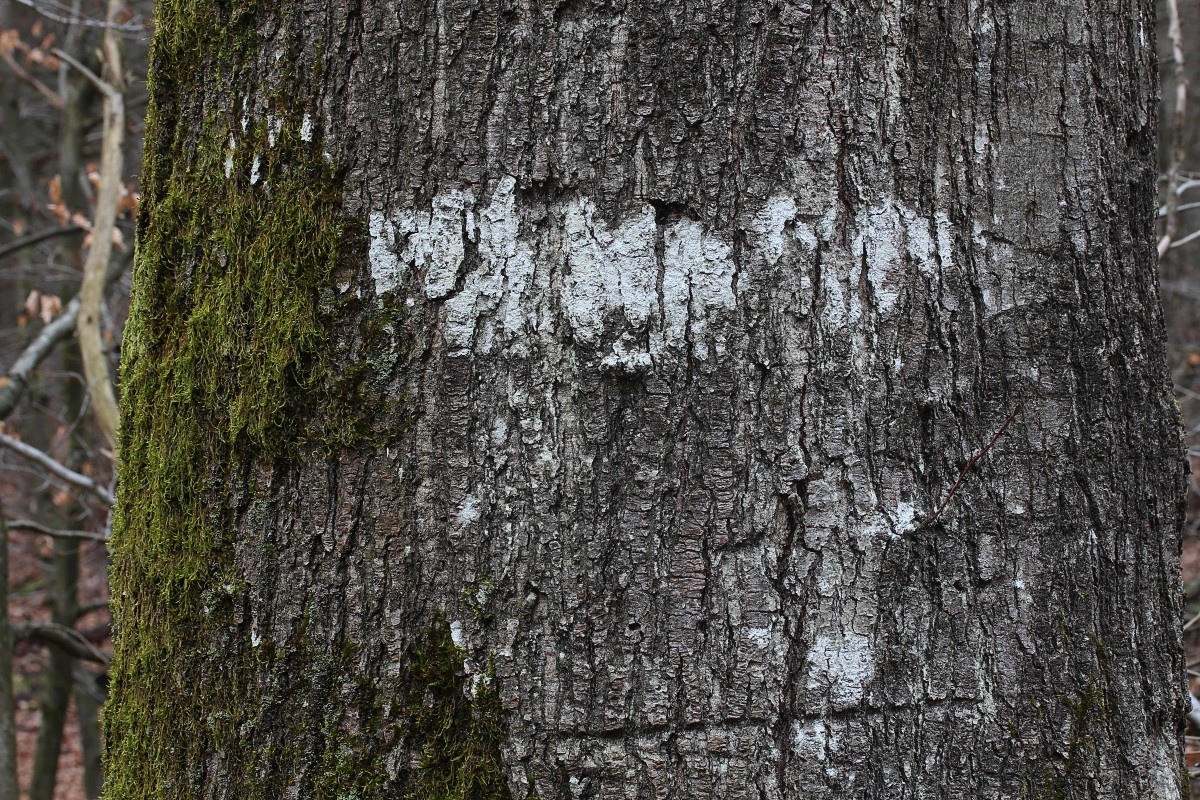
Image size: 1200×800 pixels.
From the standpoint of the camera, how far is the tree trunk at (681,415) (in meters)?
1.15

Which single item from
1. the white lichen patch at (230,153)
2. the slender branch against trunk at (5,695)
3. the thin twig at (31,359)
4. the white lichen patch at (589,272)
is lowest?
the slender branch against trunk at (5,695)

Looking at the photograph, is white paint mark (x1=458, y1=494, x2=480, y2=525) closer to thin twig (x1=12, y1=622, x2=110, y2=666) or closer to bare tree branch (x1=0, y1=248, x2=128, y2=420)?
bare tree branch (x1=0, y1=248, x2=128, y2=420)

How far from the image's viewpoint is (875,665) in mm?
1161

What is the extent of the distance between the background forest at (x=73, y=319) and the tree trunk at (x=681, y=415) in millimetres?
1806

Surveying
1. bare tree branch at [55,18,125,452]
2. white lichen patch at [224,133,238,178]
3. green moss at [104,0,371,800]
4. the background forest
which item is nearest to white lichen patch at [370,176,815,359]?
green moss at [104,0,371,800]

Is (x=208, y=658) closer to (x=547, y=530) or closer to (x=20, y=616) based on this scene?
(x=547, y=530)

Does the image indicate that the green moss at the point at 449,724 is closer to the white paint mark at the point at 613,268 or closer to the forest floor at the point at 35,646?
the white paint mark at the point at 613,268

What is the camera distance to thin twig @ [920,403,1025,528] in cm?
118

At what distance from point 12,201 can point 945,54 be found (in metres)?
11.8

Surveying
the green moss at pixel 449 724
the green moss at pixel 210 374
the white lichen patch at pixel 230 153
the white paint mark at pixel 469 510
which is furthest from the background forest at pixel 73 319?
the white lichen patch at pixel 230 153

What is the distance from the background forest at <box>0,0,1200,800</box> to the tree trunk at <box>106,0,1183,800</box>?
1806 millimetres

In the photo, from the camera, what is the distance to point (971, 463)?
3.92 feet

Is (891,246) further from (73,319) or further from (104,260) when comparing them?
(73,319)

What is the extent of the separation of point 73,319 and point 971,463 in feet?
16.8
